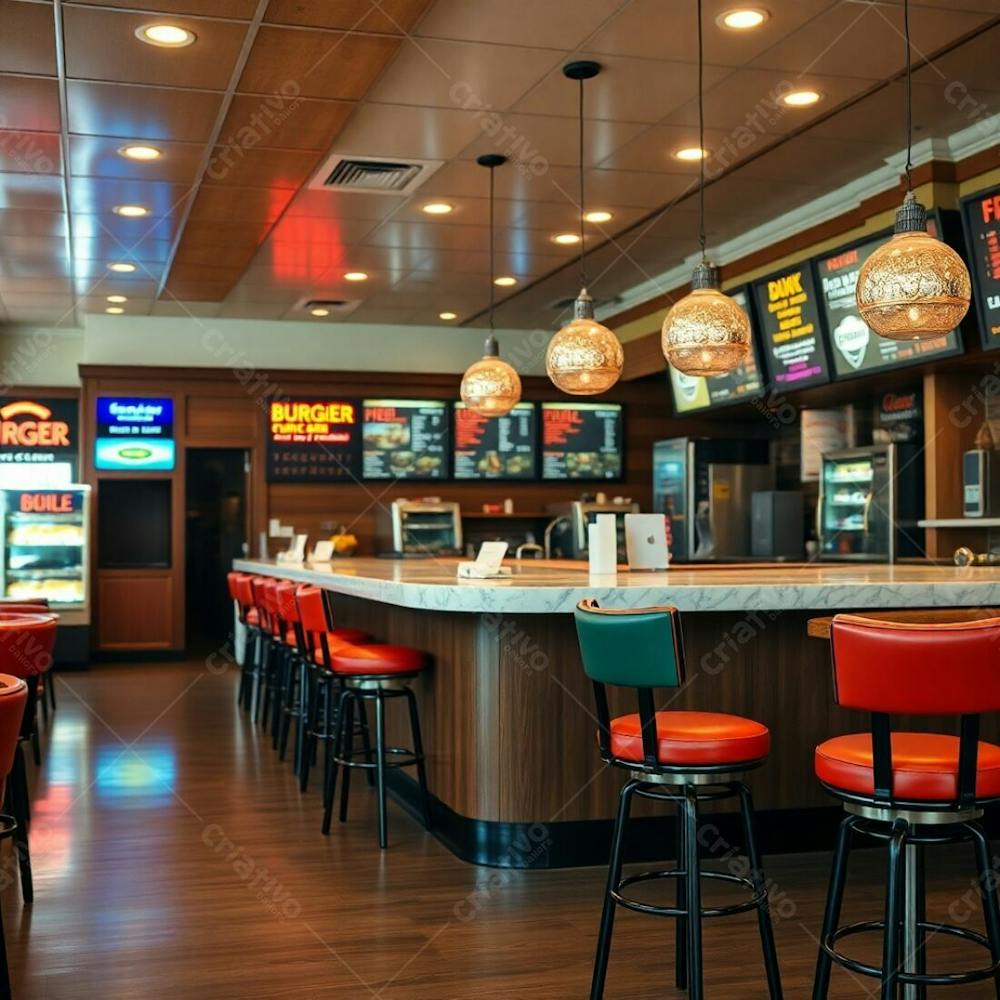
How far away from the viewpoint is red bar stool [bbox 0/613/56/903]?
3607 millimetres

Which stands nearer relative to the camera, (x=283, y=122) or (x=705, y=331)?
(x=705, y=331)

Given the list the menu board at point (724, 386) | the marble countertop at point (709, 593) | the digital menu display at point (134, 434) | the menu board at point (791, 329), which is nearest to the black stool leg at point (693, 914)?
the marble countertop at point (709, 593)

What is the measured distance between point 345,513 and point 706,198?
4.84m

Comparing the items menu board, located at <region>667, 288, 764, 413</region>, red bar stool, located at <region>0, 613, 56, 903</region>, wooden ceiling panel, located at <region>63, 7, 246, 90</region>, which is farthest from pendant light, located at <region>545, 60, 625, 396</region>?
red bar stool, located at <region>0, 613, 56, 903</region>

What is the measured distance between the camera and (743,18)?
15.0 ft

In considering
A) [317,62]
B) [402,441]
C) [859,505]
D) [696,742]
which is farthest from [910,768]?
[402,441]

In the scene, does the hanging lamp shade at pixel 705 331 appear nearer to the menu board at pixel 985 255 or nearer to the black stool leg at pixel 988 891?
the menu board at pixel 985 255

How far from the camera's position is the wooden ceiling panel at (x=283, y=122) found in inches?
208

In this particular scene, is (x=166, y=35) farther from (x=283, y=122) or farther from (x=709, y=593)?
(x=709, y=593)

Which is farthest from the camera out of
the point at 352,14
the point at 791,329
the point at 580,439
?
the point at 580,439

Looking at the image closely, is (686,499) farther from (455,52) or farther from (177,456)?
(455,52)

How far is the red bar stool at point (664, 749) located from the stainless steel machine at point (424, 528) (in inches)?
295

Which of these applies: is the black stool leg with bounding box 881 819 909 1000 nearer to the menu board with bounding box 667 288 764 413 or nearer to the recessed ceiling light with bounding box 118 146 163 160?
the recessed ceiling light with bounding box 118 146 163 160

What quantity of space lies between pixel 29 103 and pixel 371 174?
1786 millimetres
